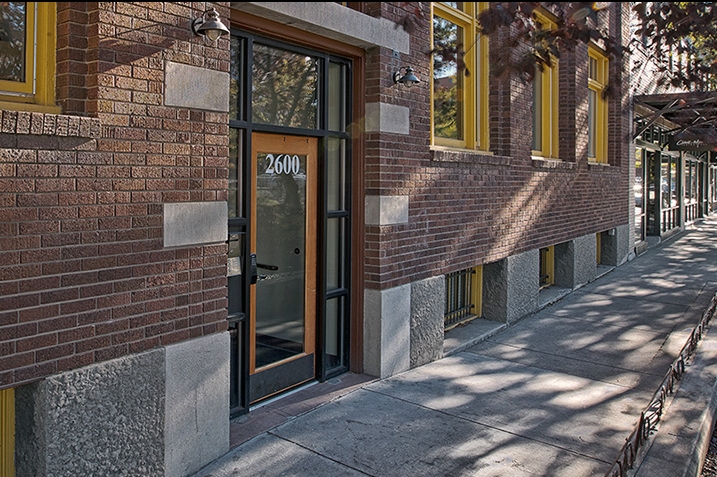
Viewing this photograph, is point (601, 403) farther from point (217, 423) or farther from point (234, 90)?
point (234, 90)

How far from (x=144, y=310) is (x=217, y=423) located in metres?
1.03

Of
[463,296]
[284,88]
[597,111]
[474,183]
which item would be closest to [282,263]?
[284,88]

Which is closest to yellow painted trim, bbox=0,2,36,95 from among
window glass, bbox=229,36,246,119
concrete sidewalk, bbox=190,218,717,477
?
window glass, bbox=229,36,246,119

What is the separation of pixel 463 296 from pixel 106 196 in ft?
17.9

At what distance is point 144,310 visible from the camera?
392 cm

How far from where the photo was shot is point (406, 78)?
600 centimetres

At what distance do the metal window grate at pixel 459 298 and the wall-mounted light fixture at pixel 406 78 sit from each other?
272cm

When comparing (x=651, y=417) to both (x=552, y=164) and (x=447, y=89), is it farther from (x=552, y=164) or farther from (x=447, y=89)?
(x=552, y=164)

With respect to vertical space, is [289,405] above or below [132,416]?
below

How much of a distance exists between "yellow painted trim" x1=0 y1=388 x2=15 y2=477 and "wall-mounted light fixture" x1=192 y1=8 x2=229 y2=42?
2.40 meters

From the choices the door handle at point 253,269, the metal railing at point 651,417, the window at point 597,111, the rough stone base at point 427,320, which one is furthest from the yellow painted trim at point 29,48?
the window at point 597,111

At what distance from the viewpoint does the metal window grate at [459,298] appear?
796cm

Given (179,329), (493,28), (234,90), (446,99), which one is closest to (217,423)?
(179,329)

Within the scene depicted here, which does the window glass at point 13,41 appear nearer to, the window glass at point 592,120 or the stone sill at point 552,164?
the stone sill at point 552,164
